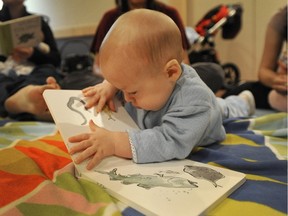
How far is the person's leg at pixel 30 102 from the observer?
2.39 feet

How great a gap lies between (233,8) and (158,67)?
1530mm

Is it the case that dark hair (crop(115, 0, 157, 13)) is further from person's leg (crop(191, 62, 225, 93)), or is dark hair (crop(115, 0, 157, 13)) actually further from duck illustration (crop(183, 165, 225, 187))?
duck illustration (crop(183, 165, 225, 187))

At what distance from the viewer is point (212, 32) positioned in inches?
74.7

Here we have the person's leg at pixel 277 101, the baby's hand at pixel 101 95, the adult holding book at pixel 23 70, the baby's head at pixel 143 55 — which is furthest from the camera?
the person's leg at pixel 277 101

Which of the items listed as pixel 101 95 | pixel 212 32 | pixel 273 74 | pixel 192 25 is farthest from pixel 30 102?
pixel 192 25

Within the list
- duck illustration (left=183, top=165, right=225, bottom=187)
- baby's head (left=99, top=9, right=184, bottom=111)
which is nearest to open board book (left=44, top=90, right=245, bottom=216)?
duck illustration (left=183, top=165, right=225, bottom=187)

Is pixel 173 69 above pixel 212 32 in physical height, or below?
above

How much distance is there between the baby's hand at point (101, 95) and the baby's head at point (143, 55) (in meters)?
0.10

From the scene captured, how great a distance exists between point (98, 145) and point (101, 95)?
16 centimetres

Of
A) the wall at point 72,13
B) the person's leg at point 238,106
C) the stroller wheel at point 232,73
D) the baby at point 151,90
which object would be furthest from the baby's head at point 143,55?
the stroller wheel at point 232,73

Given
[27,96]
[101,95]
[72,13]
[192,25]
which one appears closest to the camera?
[101,95]

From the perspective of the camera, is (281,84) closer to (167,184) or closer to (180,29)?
(180,29)

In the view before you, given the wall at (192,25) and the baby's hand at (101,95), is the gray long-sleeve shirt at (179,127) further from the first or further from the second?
the wall at (192,25)

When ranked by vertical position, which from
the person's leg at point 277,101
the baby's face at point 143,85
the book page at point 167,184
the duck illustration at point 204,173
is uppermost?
the baby's face at point 143,85
